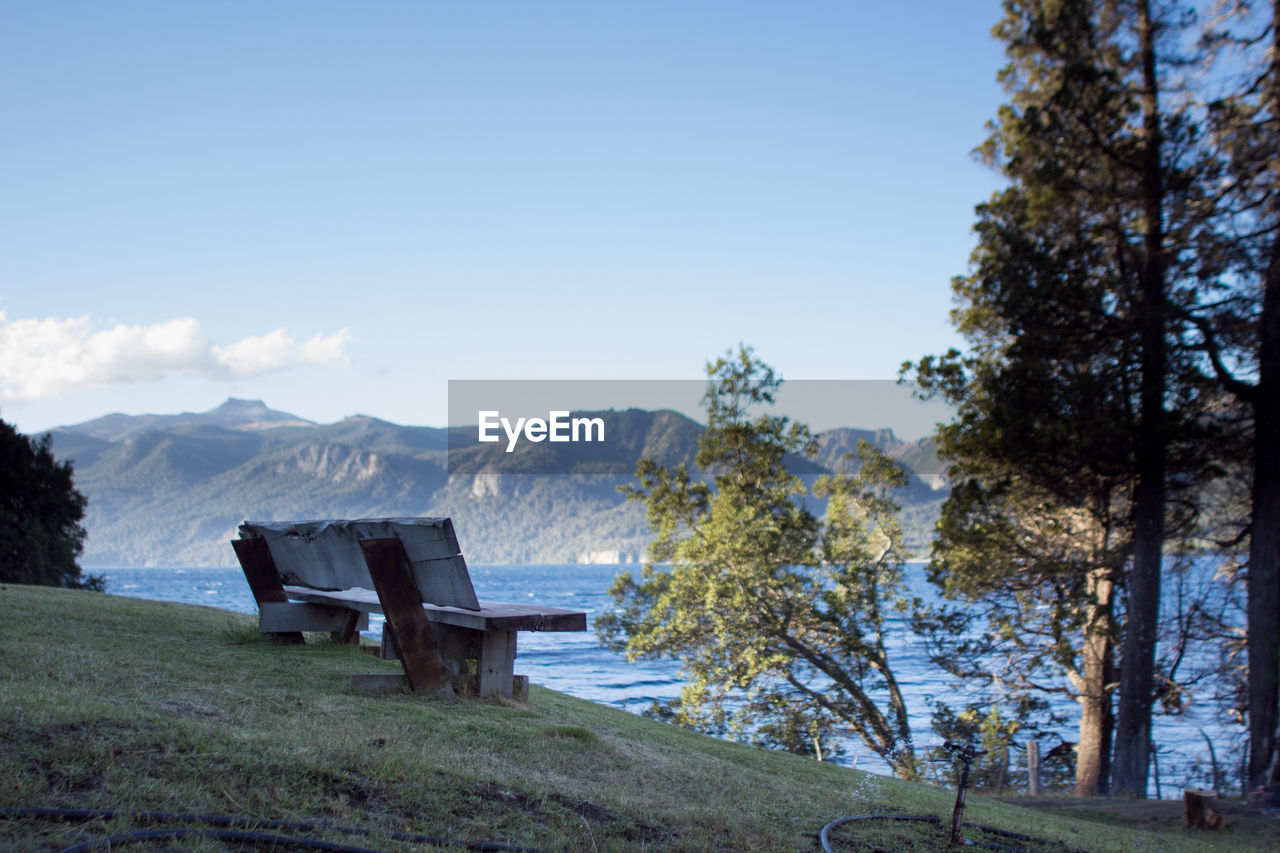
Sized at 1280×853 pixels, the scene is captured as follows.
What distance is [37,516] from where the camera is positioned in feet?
78.5

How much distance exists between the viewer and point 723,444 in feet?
55.4

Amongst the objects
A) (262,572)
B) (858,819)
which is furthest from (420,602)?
(858,819)

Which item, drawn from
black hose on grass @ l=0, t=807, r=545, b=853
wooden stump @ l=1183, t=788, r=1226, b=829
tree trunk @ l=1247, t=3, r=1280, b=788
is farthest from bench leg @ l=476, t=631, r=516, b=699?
tree trunk @ l=1247, t=3, r=1280, b=788

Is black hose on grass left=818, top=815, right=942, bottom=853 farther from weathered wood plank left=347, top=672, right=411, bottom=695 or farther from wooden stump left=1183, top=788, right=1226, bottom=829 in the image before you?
wooden stump left=1183, top=788, right=1226, bottom=829

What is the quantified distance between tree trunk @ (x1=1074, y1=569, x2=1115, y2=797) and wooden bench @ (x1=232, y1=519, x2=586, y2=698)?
9.89 metres

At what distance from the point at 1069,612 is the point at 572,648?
3070 centimetres

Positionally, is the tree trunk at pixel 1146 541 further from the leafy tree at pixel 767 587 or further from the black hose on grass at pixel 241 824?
the black hose on grass at pixel 241 824

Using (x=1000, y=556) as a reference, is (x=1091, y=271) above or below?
above

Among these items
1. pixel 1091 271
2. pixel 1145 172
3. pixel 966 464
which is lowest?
pixel 966 464

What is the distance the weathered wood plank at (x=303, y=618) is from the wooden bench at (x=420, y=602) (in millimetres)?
322

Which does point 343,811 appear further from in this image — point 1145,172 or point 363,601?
point 1145,172

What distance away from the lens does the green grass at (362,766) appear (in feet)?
10.9

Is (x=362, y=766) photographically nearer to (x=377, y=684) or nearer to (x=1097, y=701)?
(x=377, y=684)

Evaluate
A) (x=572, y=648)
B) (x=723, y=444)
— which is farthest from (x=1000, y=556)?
(x=572, y=648)
